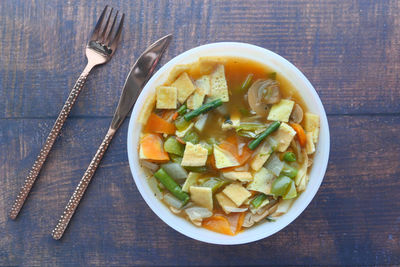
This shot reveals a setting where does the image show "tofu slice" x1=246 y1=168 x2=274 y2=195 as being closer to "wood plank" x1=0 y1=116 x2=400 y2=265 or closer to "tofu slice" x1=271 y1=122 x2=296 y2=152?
"tofu slice" x1=271 y1=122 x2=296 y2=152

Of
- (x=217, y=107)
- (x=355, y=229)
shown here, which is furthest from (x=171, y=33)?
(x=355, y=229)

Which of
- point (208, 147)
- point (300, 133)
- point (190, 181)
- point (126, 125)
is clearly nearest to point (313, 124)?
point (300, 133)

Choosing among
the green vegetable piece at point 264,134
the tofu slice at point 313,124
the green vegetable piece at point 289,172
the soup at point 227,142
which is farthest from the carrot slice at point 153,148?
the tofu slice at point 313,124

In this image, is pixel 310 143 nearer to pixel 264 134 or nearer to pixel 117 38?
pixel 264 134

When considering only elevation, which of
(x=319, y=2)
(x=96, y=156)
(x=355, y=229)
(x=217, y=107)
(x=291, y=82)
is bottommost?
(x=355, y=229)

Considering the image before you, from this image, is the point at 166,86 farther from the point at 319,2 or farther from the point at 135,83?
the point at 319,2

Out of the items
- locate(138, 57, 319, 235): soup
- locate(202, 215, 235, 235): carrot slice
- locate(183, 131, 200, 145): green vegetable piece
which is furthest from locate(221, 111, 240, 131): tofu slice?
locate(202, 215, 235, 235): carrot slice
